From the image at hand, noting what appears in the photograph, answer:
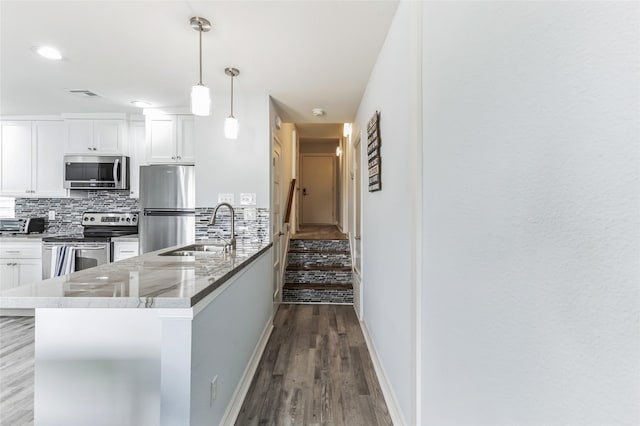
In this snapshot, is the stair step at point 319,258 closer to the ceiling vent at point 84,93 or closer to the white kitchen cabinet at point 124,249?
the white kitchen cabinet at point 124,249

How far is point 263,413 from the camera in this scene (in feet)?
6.20

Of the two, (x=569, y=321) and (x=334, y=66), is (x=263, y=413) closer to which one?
(x=569, y=321)

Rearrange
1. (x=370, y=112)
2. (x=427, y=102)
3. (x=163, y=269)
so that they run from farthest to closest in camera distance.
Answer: (x=370, y=112) < (x=163, y=269) < (x=427, y=102)

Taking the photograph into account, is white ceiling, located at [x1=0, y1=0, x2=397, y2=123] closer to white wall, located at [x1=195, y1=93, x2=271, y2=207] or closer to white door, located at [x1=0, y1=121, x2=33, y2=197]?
white wall, located at [x1=195, y1=93, x2=271, y2=207]

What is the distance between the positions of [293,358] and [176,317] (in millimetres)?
1725

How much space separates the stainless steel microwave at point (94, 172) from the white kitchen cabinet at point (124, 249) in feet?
2.55

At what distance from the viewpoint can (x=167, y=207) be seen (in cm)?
369

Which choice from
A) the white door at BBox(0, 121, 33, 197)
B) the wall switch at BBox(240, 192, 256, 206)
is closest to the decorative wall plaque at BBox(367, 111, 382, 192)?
the wall switch at BBox(240, 192, 256, 206)

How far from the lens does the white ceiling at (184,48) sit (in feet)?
6.21

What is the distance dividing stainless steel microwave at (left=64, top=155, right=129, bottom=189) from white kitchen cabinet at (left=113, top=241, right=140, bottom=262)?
78 cm

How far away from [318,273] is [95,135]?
352cm

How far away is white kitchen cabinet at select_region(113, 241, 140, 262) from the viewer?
3756 millimetres

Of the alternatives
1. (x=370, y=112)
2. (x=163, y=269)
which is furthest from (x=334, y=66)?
(x=163, y=269)

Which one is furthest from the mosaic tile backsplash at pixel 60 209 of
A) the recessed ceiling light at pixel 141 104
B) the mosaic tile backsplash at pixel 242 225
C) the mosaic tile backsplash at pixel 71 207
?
the mosaic tile backsplash at pixel 242 225
